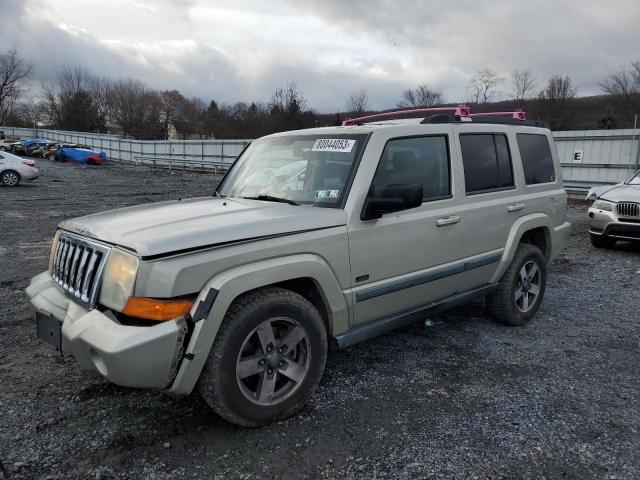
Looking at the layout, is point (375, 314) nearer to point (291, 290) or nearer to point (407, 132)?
point (291, 290)

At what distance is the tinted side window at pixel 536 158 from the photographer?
15.9 ft

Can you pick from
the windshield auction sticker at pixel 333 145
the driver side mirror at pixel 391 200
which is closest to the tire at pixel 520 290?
the driver side mirror at pixel 391 200

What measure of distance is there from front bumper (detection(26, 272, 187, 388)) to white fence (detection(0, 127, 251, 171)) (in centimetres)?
1949

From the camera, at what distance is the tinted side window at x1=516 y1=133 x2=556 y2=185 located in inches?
191

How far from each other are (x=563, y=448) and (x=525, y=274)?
2.29 metres

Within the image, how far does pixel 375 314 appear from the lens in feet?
11.6

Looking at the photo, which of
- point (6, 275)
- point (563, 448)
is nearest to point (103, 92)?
point (6, 275)

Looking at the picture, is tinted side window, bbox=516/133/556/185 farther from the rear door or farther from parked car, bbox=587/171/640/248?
parked car, bbox=587/171/640/248

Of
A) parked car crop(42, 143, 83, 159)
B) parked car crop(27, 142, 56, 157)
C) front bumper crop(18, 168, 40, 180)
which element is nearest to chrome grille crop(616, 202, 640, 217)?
front bumper crop(18, 168, 40, 180)

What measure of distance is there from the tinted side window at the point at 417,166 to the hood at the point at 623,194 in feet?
18.4

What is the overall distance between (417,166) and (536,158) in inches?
74.2

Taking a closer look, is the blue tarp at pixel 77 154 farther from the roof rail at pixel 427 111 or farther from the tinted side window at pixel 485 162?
the tinted side window at pixel 485 162

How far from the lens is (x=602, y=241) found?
334 inches

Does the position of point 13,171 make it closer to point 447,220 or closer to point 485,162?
point 485,162
